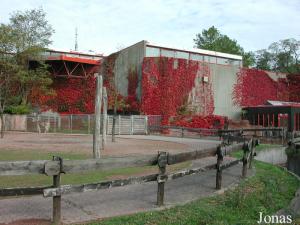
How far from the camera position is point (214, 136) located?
29797 mm

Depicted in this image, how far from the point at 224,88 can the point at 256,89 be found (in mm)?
5059

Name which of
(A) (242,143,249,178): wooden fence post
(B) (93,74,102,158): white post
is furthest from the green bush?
(A) (242,143,249,178): wooden fence post

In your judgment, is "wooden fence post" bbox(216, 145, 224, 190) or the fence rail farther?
the fence rail

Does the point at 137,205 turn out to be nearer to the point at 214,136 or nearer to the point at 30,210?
the point at 30,210

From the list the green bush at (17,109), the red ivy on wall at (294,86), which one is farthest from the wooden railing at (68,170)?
the red ivy on wall at (294,86)

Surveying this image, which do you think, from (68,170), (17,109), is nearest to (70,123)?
(17,109)

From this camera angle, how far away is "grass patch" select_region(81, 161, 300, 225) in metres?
6.31

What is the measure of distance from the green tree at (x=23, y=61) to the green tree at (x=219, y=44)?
43.9m

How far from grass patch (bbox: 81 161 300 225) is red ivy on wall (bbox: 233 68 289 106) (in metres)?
34.6

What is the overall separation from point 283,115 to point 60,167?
35375 millimetres

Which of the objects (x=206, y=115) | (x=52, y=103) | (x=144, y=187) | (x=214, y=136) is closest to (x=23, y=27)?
(x=52, y=103)

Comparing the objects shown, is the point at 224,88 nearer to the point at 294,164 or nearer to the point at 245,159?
the point at 294,164

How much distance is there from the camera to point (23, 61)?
117ft

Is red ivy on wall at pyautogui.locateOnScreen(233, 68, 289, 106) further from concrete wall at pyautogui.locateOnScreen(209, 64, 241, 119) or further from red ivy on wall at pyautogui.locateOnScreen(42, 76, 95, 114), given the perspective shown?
red ivy on wall at pyautogui.locateOnScreen(42, 76, 95, 114)
